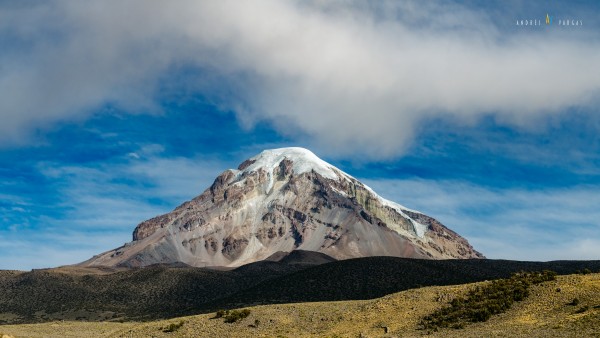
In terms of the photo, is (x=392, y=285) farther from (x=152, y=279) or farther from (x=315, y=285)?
(x=152, y=279)

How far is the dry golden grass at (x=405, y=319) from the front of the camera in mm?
41812

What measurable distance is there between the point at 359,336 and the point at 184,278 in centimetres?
Answer: 14377

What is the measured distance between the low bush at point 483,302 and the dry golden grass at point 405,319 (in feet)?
2.48

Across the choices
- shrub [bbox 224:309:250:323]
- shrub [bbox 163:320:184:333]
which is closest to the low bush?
shrub [bbox 224:309:250:323]

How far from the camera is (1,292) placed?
567ft

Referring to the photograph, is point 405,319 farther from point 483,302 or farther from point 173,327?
point 173,327

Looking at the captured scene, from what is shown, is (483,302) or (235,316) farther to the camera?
(235,316)

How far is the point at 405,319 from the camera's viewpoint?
5072 cm

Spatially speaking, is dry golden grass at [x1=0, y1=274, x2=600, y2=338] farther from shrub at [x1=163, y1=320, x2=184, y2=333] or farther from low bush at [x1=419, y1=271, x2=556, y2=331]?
low bush at [x1=419, y1=271, x2=556, y2=331]

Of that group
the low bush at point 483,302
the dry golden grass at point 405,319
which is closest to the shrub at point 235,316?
the dry golden grass at point 405,319

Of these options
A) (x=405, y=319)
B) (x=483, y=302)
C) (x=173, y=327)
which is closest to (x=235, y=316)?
(x=173, y=327)

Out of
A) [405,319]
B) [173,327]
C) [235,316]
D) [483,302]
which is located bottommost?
[405,319]

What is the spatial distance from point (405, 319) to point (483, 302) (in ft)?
20.6

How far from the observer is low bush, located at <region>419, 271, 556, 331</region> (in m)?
47.3
